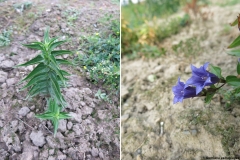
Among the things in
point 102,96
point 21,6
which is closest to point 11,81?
point 102,96

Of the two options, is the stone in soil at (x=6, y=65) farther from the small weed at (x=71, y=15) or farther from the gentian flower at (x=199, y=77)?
the gentian flower at (x=199, y=77)

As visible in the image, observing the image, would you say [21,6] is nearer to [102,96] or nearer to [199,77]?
[102,96]

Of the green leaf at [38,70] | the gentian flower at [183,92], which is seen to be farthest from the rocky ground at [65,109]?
the gentian flower at [183,92]

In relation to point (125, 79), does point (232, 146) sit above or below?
below

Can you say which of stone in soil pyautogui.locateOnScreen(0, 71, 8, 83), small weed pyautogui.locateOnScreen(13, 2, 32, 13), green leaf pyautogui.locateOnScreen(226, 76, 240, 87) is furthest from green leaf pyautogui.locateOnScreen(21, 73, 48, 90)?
green leaf pyautogui.locateOnScreen(226, 76, 240, 87)

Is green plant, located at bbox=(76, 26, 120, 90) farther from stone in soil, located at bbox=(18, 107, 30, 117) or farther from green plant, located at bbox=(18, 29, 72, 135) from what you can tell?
stone in soil, located at bbox=(18, 107, 30, 117)

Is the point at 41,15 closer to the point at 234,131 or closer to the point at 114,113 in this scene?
the point at 114,113

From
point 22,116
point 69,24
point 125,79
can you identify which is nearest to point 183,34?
point 125,79
